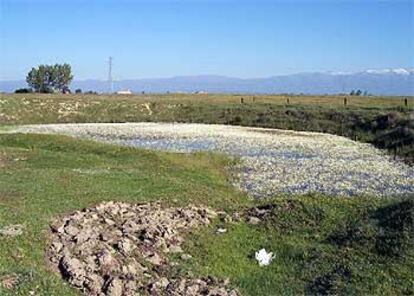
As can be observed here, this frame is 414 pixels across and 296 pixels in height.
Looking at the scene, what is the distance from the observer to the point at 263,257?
19.3m

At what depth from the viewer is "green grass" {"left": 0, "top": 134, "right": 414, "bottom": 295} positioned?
55.6 feet

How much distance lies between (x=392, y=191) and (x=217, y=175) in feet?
32.3

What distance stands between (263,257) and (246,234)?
2265mm

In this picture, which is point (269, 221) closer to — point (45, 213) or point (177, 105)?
point (45, 213)

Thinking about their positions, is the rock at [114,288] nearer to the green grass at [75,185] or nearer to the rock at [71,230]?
the green grass at [75,185]

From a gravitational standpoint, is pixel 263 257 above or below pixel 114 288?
below

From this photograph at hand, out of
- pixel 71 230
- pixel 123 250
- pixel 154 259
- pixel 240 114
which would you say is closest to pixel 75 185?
pixel 71 230

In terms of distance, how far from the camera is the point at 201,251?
19.3 metres

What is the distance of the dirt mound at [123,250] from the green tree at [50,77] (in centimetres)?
13234

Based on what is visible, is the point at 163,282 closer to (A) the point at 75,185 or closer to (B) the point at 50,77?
(A) the point at 75,185

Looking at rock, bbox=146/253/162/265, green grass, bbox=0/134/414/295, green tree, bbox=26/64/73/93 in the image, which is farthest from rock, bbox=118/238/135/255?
green tree, bbox=26/64/73/93

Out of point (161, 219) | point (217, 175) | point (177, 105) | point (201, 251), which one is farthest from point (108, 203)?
point (177, 105)

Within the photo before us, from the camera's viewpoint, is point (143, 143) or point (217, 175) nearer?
point (217, 175)

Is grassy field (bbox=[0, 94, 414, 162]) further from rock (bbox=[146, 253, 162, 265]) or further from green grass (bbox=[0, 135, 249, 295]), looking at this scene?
rock (bbox=[146, 253, 162, 265])
